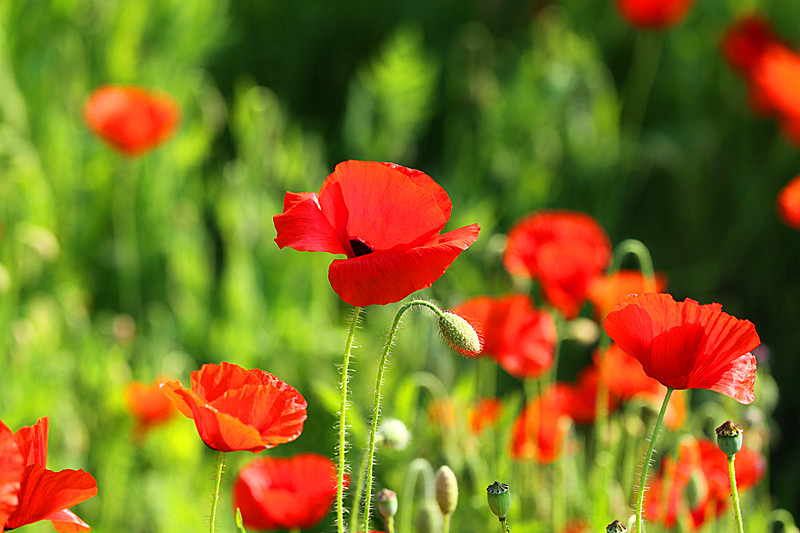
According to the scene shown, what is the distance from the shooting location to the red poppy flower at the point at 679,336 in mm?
665

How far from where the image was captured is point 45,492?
0.62 metres

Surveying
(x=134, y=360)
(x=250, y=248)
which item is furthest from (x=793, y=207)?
(x=134, y=360)

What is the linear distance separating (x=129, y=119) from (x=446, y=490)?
157 cm

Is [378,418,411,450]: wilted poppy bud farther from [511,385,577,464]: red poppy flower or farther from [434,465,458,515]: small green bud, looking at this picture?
[511,385,577,464]: red poppy flower

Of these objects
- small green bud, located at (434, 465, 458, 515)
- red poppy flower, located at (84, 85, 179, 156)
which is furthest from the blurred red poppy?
small green bud, located at (434, 465, 458, 515)

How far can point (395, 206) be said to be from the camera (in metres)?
0.68

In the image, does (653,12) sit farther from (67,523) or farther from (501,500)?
(67,523)

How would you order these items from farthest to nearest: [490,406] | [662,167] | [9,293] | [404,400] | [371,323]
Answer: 1. [662,167]
2. [371,323]
3. [9,293]
4. [490,406]
5. [404,400]

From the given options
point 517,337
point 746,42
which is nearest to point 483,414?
point 517,337

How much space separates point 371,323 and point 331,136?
1.55 m

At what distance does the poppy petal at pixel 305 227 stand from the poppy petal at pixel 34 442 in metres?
0.22

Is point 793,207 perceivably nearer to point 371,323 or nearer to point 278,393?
point 278,393

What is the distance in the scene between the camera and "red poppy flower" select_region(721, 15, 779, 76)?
2.76 m

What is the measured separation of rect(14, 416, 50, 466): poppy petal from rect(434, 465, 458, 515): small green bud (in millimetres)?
334
